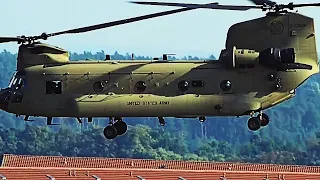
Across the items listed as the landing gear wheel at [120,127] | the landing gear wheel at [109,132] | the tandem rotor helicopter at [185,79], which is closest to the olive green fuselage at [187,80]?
the tandem rotor helicopter at [185,79]

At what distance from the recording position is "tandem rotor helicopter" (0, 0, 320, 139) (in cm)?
4572

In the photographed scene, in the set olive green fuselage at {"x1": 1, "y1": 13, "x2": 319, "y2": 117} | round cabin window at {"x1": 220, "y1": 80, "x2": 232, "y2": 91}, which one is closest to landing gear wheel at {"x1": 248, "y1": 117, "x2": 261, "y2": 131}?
olive green fuselage at {"x1": 1, "y1": 13, "x2": 319, "y2": 117}

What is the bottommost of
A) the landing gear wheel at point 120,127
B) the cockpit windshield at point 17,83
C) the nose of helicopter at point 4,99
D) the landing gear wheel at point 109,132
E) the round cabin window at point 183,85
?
the landing gear wheel at point 109,132

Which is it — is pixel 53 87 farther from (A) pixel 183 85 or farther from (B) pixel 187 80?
(B) pixel 187 80

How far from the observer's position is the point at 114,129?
47.7 metres

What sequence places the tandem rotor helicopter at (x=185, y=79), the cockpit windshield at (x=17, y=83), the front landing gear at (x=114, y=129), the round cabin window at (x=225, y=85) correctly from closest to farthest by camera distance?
the tandem rotor helicopter at (x=185, y=79)
the round cabin window at (x=225, y=85)
the cockpit windshield at (x=17, y=83)
the front landing gear at (x=114, y=129)

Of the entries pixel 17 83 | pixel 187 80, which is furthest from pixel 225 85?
pixel 17 83

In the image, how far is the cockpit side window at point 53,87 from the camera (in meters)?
46.8

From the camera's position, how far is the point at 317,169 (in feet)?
371

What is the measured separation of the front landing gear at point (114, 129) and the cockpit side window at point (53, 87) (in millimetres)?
2133

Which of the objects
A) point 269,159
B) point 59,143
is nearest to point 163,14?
point 269,159

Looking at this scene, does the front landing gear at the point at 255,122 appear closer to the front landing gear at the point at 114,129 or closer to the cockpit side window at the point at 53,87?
the front landing gear at the point at 114,129

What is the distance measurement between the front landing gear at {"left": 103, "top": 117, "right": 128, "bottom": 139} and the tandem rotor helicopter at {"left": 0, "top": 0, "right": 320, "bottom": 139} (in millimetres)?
58

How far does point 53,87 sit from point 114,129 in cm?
263
